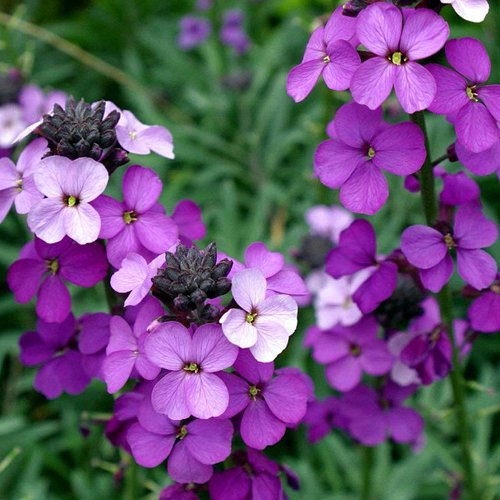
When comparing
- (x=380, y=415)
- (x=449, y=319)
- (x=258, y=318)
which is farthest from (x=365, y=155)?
(x=380, y=415)

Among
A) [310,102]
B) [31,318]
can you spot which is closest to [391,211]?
[310,102]

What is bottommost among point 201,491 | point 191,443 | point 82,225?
point 201,491

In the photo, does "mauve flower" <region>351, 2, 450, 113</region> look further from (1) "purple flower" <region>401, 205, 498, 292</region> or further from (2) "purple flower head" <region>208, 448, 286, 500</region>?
(2) "purple flower head" <region>208, 448, 286, 500</region>

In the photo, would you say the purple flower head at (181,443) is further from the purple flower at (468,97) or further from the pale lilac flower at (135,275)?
the purple flower at (468,97)

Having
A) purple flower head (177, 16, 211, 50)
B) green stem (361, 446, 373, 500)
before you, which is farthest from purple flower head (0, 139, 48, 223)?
purple flower head (177, 16, 211, 50)

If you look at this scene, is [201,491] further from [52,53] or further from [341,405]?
[52,53]

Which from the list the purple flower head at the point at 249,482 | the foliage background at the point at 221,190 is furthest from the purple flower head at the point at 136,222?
the foliage background at the point at 221,190

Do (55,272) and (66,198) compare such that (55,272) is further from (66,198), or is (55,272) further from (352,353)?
(352,353)
